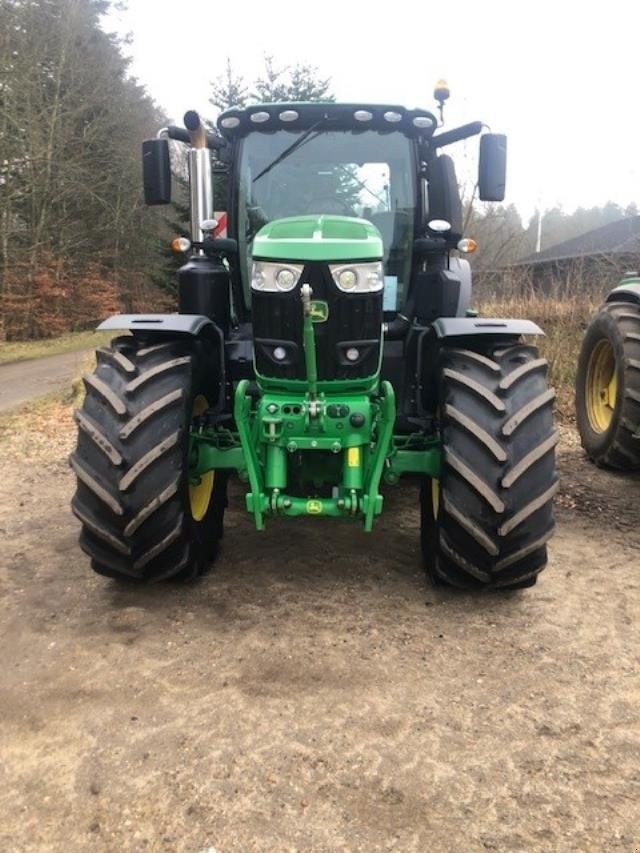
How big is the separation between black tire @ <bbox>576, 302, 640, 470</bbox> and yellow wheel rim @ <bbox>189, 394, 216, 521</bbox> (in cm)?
326

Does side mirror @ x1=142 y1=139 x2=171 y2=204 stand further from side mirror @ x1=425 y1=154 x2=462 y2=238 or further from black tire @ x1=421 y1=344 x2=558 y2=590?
black tire @ x1=421 y1=344 x2=558 y2=590

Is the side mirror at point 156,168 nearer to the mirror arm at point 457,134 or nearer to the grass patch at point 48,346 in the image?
the mirror arm at point 457,134

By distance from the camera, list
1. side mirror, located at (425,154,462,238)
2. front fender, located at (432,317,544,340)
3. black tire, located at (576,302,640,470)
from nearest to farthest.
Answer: front fender, located at (432,317,544,340) → side mirror, located at (425,154,462,238) → black tire, located at (576,302,640,470)

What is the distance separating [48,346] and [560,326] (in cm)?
1442

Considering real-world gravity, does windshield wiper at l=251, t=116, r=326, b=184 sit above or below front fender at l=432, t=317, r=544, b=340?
above

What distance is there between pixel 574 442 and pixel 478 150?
3741 millimetres

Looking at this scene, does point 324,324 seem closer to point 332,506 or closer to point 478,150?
point 332,506

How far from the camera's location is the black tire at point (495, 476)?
3203 millimetres

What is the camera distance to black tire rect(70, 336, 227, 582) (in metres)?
3.23

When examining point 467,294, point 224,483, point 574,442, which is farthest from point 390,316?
point 574,442

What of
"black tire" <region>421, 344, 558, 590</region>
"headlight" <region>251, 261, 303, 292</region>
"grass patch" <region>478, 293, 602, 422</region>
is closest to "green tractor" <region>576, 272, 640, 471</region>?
"grass patch" <region>478, 293, 602, 422</region>

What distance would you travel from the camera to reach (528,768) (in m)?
2.33

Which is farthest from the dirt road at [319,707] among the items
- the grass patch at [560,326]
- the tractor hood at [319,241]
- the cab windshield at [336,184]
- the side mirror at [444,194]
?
the grass patch at [560,326]

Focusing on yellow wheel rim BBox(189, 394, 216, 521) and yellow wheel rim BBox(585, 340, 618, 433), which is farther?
yellow wheel rim BBox(585, 340, 618, 433)
